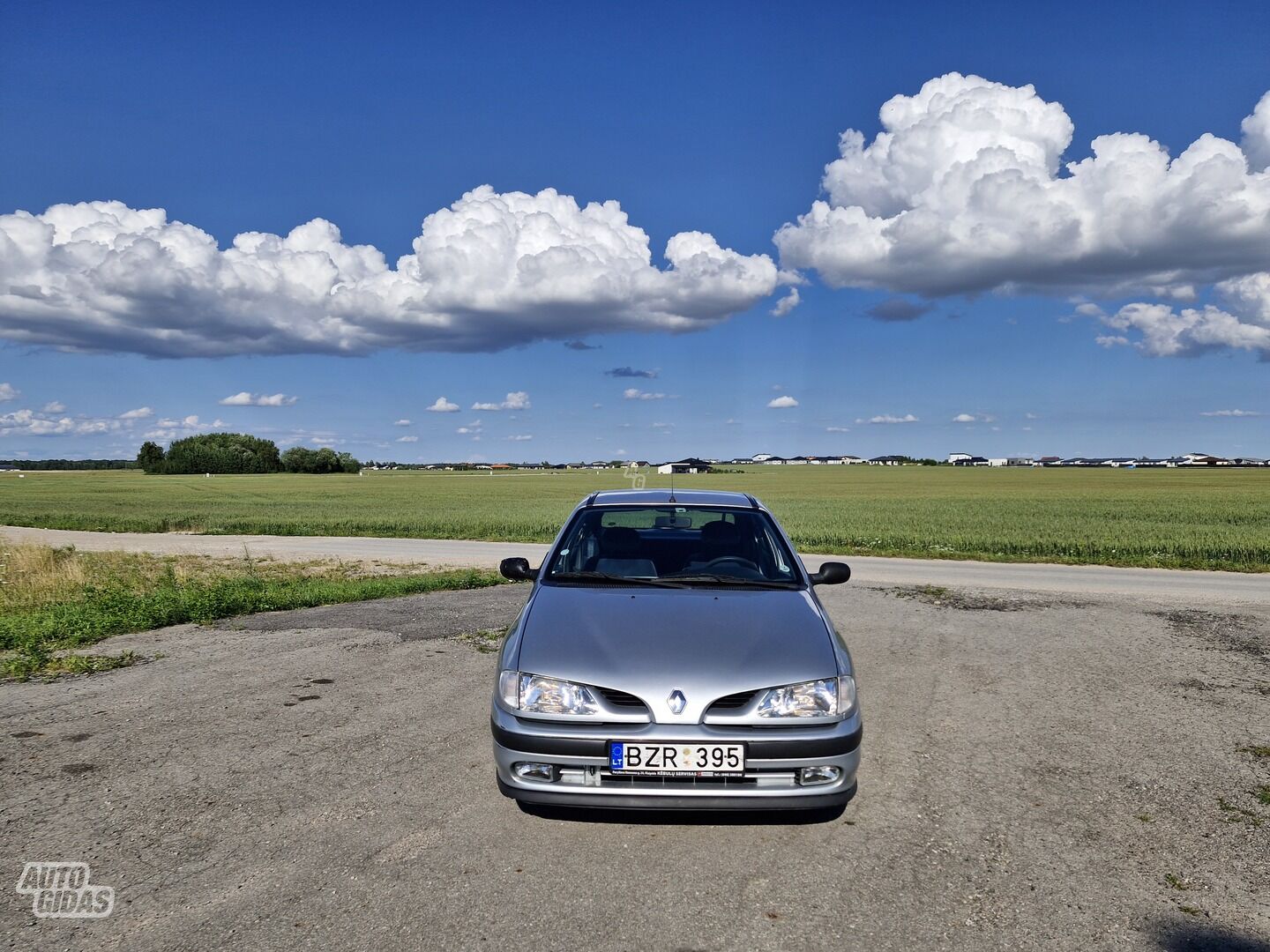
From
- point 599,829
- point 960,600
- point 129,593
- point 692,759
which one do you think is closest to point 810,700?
point 692,759

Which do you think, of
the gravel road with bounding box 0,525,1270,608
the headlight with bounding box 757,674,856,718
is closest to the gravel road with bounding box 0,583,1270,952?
the headlight with bounding box 757,674,856,718

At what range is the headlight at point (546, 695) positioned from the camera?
3686mm

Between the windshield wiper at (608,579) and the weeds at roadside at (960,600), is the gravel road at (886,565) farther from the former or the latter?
the windshield wiper at (608,579)

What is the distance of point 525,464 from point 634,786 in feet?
531

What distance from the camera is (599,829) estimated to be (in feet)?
12.7

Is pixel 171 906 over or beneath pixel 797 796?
beneath

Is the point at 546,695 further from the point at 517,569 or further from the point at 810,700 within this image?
the point at 517,569

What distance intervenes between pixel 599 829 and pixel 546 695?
68cm

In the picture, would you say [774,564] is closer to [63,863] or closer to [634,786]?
[634,786]

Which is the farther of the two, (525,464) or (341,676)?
(525,464)

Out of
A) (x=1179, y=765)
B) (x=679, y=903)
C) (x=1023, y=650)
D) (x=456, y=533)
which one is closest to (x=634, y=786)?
(x=679, y=903)

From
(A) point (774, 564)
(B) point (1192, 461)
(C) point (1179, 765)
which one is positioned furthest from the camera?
(B) point (1192, 461)

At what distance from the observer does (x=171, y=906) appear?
3152 millimetres

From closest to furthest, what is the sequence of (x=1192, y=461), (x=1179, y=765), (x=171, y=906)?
(x=171, y=906)
(x=1179, y=765)
(x=1192, y=461)
